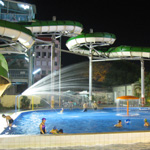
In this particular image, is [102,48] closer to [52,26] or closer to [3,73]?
[52,26]

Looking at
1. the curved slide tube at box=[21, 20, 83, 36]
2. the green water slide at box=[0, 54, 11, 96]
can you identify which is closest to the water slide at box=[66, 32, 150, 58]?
the curved slide tube at box=[21, 20, 83, 36]

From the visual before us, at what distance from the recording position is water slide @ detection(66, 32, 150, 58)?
26.7 meters

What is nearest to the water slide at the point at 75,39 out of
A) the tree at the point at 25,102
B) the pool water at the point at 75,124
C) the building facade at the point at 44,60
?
the tree at the point at 25,102

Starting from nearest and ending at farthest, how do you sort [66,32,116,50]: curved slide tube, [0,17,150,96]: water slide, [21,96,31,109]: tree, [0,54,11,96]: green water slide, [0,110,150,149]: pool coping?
[0,54,11,96]: green water slide, [0,110,150,149]: pool coping, [0,17,150,96]: water slide, [21,96,31,109]: tree, [66,32,116,50]: curved slide tube

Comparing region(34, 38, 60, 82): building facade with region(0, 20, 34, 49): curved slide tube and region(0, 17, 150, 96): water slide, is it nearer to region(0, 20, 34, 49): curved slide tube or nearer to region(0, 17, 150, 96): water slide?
region(0, 17, 150, 96): water slide

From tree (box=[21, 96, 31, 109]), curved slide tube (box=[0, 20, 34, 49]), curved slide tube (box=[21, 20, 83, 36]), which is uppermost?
curved slide tube (box=[21, 20, 83, 36])

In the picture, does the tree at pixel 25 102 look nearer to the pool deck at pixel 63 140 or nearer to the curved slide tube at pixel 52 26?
the curved slide tube at pixel 52 26

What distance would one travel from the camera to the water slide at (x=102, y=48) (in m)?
26.7

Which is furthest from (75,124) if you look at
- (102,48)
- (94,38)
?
(102,48)

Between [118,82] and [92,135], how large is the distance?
132 feet

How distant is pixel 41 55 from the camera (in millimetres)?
84500

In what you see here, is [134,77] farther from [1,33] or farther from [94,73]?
[1,33]

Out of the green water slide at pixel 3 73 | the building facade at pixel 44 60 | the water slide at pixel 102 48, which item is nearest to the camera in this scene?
the green water slide at pixel 3 73

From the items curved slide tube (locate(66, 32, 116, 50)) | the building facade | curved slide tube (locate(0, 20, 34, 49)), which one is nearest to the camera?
curved slide tube (locate(0, 20, 34, 49))
